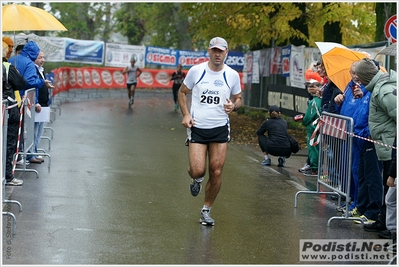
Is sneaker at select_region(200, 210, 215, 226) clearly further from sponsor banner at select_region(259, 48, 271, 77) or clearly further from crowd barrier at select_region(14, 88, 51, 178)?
sponsor banner at select_region(259, 48, 271, 77)

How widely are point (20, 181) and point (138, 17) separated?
45267 millimetres

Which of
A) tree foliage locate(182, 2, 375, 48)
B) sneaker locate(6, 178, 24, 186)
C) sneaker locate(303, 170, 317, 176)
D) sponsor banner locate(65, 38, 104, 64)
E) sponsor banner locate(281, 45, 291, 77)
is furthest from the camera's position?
sponsor banner locate(65, 38, 104, 64)

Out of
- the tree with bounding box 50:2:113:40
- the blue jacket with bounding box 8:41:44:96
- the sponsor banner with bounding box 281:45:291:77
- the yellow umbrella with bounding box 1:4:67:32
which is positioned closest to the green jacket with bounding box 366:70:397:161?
the blue jacket with bounding box 8:41:44:96

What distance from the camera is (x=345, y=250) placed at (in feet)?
25.0

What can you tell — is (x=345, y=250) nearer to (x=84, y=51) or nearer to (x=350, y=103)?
(x=350, y=103)

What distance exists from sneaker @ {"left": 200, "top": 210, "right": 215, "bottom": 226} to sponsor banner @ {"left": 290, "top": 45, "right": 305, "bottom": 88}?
42.5ft

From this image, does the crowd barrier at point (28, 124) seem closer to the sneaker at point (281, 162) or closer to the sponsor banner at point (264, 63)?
the sneaker at point (281, 162)

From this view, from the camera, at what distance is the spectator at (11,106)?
959 cm

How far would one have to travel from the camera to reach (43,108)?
13.0 m

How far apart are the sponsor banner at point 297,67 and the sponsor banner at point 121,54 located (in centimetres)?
1716

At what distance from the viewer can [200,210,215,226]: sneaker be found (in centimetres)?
848

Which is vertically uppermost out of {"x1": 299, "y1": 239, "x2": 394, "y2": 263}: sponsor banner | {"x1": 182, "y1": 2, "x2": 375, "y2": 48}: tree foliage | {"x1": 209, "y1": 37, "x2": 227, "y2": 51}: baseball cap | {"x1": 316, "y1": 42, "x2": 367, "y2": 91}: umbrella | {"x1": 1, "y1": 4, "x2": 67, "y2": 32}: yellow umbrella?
{"x1": 182, "y1": 2, "x2": 375, "y2": 48}: tree foliage

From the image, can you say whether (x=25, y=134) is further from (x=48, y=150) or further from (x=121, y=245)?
(x=121, y=245)

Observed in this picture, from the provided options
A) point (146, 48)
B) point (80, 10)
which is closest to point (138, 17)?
point (80, 10)
